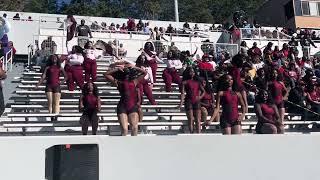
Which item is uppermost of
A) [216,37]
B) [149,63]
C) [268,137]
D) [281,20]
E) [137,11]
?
[137,11]

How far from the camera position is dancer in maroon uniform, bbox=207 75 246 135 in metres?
9.21

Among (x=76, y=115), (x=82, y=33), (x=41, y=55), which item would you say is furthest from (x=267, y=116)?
(x=82, y=33)

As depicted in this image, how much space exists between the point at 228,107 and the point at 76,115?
8.99ft

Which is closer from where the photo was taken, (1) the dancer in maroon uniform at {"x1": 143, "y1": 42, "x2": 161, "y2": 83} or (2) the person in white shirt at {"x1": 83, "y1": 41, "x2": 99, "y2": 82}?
(2) the person in white shirt at {"x1": 83, "y1": 41, "x2": 99, "y2": 82}

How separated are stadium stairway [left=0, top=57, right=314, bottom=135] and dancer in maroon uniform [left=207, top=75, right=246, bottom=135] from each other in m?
0.95

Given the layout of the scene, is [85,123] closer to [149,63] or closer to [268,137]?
[268,137]

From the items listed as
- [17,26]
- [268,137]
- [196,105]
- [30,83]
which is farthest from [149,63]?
[17,26]

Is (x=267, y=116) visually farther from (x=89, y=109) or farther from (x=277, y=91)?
(x=89, y=109)

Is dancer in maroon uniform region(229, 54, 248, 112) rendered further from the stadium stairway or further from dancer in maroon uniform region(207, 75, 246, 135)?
the stadium stairway

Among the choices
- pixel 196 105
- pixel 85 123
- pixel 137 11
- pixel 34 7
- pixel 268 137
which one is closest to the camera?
pixel 268 137

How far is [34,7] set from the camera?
194 ft

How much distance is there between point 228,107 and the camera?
933 cm

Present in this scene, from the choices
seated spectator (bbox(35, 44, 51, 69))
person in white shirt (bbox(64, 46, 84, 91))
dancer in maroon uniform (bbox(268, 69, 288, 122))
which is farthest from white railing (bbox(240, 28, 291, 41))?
dancer in maroon uniform (bbox(268, 69, 288, 122))

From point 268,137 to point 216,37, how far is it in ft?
53.1
